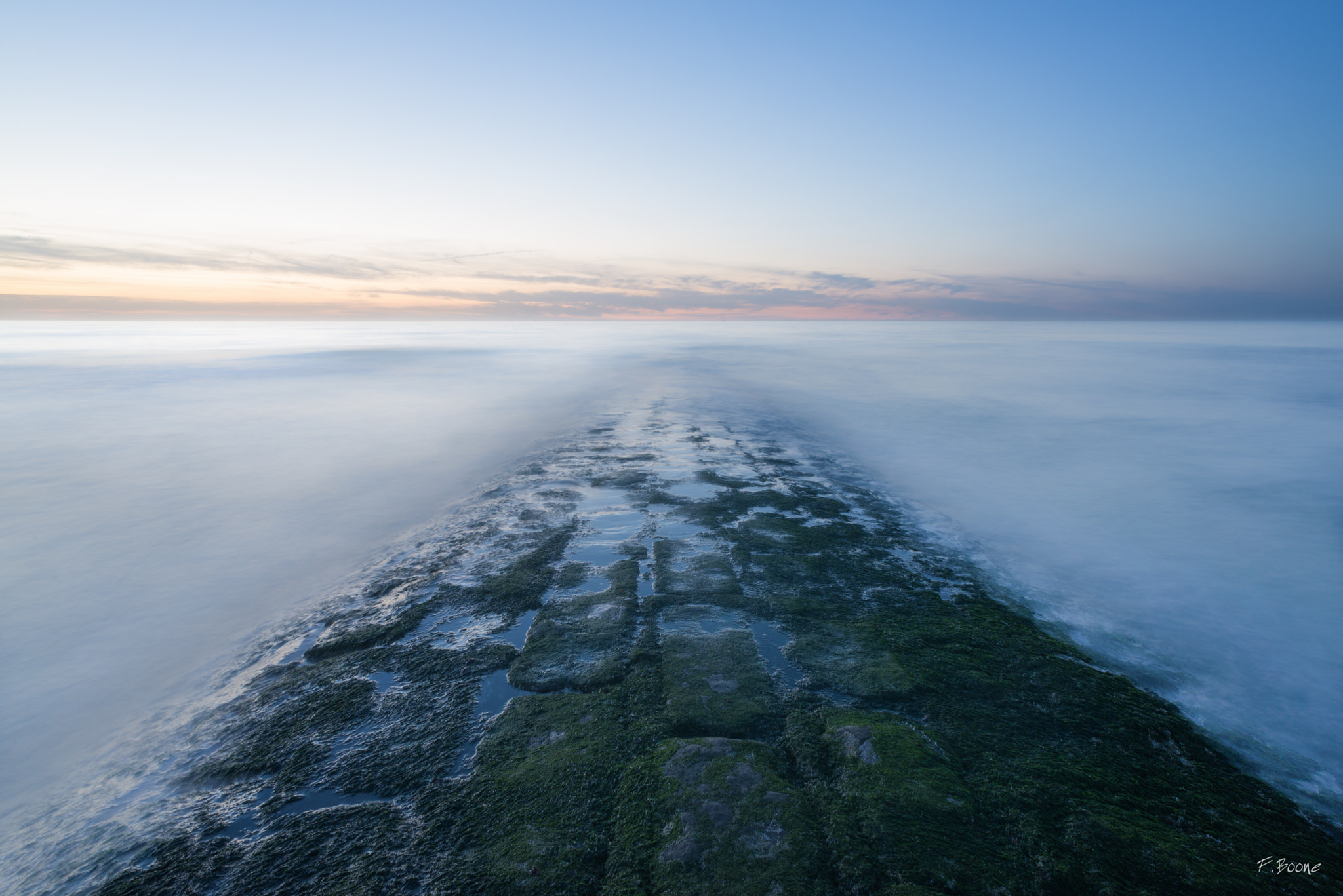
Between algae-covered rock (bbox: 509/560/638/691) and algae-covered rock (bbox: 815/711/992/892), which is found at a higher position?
algae-covered rock (bbox: 815/711/992/892)

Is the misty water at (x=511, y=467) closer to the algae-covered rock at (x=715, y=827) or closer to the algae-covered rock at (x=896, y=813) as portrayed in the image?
the algae-covered rock at (x=896, y=813)

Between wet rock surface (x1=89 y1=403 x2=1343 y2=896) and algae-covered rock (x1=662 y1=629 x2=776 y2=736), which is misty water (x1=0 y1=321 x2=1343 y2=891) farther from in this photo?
algae-covered rock (x1=662 y1=629 x2=776 y2=736)

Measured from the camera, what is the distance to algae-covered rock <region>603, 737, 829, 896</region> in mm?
2721

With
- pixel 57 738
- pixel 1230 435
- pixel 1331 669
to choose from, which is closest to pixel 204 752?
pixel 57 738

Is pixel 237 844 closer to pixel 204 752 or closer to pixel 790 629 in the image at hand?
pixel 204 752

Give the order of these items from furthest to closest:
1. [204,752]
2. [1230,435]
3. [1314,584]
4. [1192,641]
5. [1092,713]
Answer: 1. [1230,435]
2. [1314,584]
3. [1192,641]
4. [1092,713]
5. [204,752]

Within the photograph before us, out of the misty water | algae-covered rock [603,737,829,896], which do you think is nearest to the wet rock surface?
algae-covered rock [603,737,829,896]

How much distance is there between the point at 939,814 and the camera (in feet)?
10.1

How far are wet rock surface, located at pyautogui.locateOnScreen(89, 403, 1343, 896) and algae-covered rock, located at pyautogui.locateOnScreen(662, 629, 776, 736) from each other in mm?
23

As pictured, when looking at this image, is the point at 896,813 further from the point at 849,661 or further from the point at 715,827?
the point at 849,661

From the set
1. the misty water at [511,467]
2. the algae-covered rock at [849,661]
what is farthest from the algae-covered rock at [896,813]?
the misty water at [511,467]

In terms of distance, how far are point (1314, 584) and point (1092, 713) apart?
489 cm

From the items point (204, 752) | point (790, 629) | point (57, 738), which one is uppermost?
point (790, 629)

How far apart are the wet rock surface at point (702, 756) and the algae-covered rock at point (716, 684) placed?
2 centimetres
